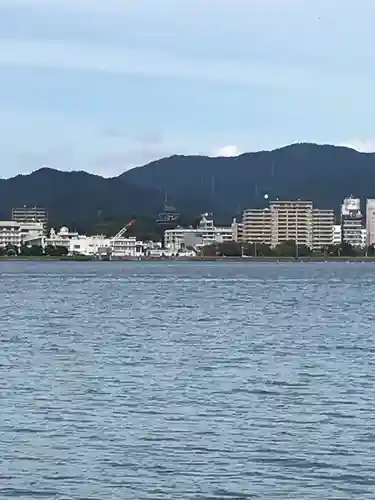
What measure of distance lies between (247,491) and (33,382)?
9.24 metres

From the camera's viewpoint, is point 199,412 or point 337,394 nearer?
point 199,412

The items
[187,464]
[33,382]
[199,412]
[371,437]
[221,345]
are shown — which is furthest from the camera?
[221,345]

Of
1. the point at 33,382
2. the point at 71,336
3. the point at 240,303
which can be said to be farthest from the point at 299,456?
the point at 240,303

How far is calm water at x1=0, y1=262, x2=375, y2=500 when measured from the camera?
14.3 metres

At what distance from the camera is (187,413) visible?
738 inches

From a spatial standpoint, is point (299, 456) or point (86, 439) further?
point (86, 439)

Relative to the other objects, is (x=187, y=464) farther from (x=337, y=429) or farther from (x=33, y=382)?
(x=33, y=382)

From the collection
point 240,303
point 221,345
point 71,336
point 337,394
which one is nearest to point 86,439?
point 337,394

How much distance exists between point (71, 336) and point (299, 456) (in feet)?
62.9

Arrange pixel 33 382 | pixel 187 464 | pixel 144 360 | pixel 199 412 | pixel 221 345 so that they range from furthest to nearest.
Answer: pixel 221 345
pixel 144 360
pixel 33 382
pixel 199 412
pixel 187 464

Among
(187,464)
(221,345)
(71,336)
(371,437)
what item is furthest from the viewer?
(71,336)

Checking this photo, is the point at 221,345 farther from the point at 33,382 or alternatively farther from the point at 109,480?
the point at 109,480

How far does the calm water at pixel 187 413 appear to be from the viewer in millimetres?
14273

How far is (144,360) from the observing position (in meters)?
26.5
